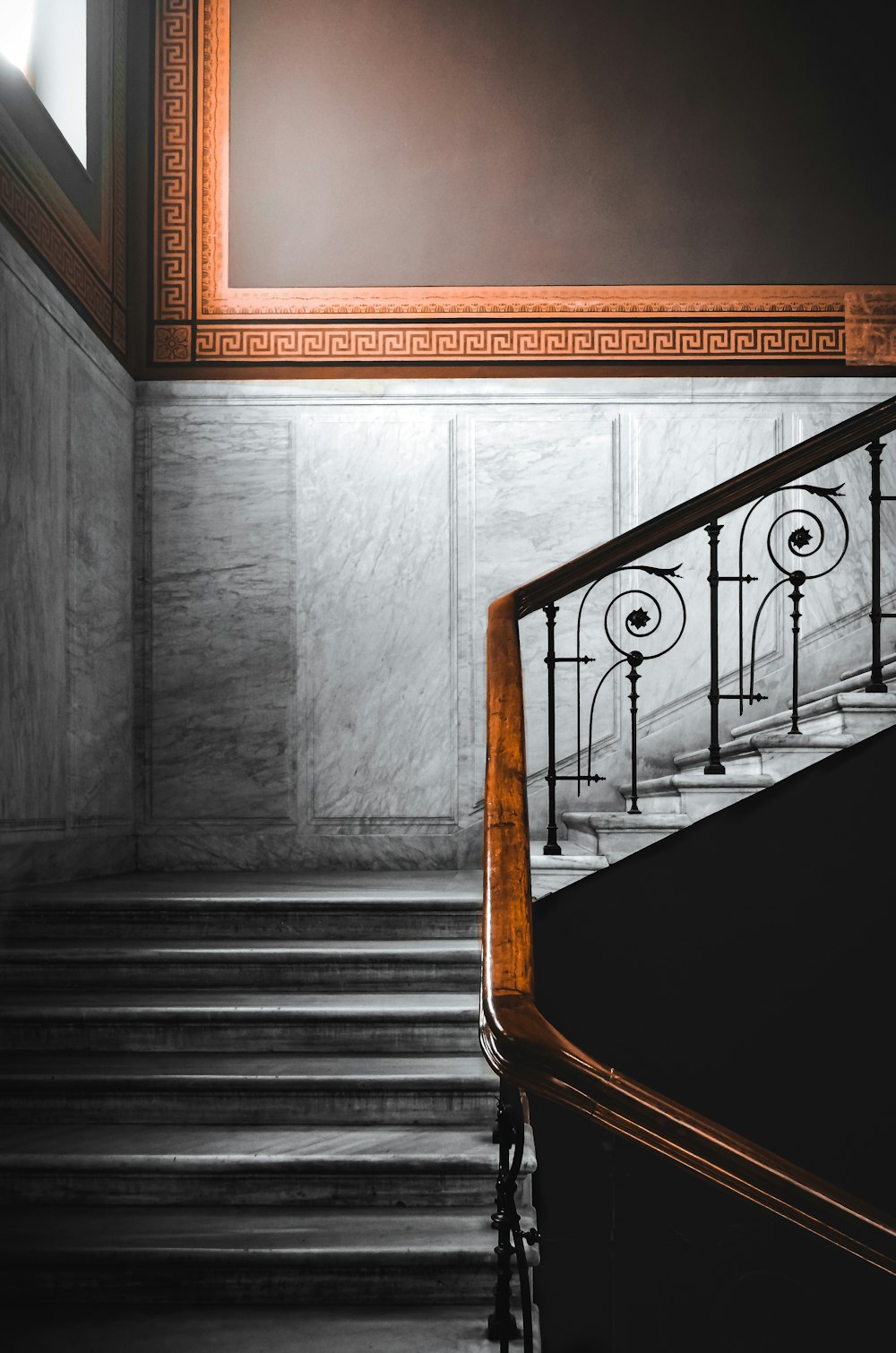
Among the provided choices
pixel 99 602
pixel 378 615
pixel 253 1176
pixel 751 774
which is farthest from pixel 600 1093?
pixel 378 615

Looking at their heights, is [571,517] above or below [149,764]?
above

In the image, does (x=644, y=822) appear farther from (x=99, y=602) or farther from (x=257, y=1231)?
(x=99, y=602)

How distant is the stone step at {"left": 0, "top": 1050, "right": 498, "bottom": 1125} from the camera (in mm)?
2969

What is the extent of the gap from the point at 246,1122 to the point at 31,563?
2.38 m

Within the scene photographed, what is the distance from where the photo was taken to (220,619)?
5.57 metres

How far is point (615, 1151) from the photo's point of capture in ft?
4.53

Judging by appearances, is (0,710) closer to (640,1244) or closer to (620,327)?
(640,1244)

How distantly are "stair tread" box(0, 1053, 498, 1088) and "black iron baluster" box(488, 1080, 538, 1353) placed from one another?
2.90ft

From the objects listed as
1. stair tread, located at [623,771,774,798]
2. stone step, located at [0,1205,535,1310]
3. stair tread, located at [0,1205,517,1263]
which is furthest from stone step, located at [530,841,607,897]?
stone step, located at [0,1205,535,1310]

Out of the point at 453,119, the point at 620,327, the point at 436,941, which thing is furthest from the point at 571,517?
the point at 436,941

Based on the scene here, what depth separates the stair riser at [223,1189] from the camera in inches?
106

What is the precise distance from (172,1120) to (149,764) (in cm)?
276

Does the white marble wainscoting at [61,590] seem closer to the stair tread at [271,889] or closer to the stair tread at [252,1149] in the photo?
the stair tread at [271,889]

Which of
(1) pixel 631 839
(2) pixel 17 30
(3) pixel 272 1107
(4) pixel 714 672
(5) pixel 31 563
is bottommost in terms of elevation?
(3) pixel 272 1107
